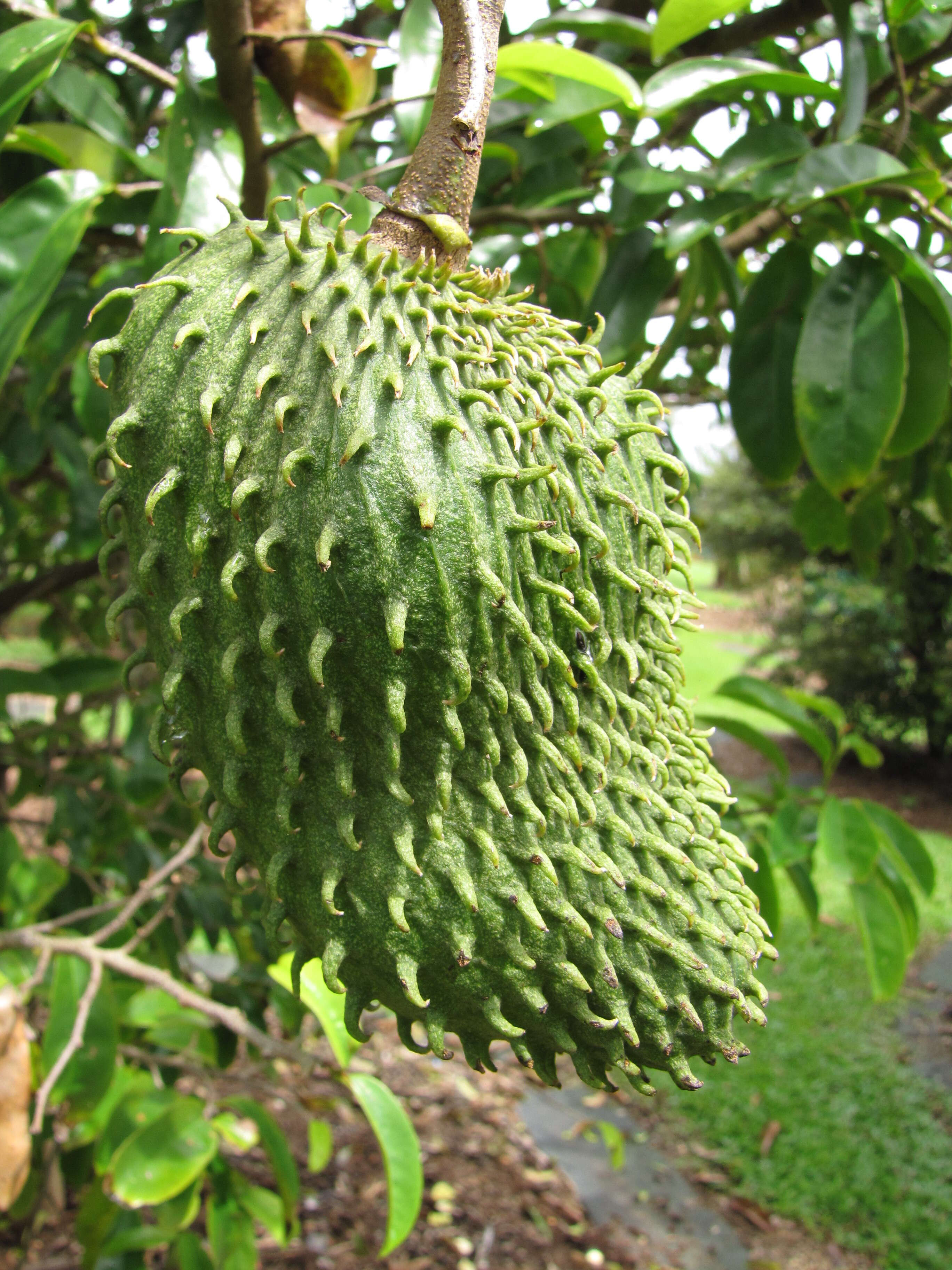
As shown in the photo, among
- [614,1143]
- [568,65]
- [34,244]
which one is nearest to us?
[34,244]

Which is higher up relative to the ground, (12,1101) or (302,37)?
(302,37)

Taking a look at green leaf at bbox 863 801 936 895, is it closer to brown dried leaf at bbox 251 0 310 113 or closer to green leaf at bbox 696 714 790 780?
green leaf at bbox 696 714 790 780

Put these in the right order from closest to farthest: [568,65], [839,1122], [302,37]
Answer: [302,37], [568,65], [839,1122]

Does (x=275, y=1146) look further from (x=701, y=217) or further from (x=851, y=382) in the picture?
(x=701, y=217)

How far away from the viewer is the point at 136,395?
88 cm

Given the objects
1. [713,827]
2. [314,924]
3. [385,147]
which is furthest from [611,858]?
[385,147]

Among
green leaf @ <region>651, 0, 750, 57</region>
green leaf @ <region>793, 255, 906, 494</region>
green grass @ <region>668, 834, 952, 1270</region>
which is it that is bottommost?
green grass @ <region>668, 834, 952, 1270</region>

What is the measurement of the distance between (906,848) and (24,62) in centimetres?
207

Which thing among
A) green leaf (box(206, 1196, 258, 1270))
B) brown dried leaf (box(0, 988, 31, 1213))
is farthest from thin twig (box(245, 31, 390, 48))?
green leaf (box(206, 1196, 258, 1270))

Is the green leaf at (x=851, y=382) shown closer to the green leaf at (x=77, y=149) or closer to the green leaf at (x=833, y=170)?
the green leaf at (x=833, y=170)

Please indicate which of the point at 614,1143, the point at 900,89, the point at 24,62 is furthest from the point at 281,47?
the point at 614,1143

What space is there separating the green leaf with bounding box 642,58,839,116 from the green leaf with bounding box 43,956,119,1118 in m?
1.82

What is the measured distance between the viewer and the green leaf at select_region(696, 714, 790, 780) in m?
1.82

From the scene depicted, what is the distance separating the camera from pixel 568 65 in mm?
1379
